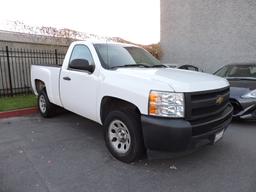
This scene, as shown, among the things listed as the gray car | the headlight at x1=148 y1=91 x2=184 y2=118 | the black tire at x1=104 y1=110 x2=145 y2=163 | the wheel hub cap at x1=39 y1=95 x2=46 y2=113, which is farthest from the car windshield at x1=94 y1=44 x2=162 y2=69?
the wheel hub cap at x1=39 y1=95 x2=46 y2=113

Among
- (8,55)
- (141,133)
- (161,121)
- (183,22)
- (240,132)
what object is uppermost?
(183,22)

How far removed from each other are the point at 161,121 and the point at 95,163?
1331 millimetres

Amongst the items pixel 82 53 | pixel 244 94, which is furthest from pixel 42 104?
pixel 244 94

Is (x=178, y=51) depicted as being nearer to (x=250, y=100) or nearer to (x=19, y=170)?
(x=250, y=100)

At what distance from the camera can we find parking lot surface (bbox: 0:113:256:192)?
289 centimetres

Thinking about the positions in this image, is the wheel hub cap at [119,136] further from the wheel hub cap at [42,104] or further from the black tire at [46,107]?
the wheel hub cap at [42,104]

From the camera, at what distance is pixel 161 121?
2.90m

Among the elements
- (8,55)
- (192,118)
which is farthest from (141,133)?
(8,55)

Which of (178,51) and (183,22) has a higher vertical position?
(183,22)

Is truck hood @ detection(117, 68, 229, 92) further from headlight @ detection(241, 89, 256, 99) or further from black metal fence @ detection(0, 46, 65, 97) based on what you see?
black metal fence @ detection(0, 46, 65, 97)

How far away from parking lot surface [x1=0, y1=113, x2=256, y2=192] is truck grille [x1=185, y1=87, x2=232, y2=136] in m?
0.46

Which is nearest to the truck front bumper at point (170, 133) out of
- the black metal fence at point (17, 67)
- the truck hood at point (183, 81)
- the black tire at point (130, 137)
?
the black tire at point (130, 137)

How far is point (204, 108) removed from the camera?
3.20 m

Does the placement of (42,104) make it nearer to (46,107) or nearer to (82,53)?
(46,107)
